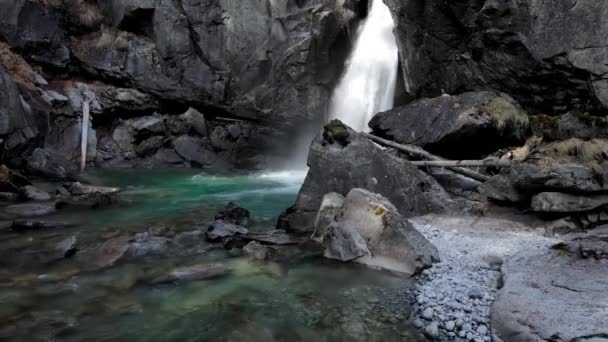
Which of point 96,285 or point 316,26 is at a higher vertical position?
point 316,26

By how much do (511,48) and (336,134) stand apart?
6.96m

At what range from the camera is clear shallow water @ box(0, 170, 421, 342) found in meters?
5.06

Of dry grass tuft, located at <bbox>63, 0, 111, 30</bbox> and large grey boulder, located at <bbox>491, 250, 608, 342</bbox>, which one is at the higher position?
dry grass tuft, located at <bbox>63, 0, 111, 30</bbox>

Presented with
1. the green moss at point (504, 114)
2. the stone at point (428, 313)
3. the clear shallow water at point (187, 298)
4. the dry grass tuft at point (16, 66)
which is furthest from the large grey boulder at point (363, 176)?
the dry grass tuft at point (16, 66)

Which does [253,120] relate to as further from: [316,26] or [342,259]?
[342,259]

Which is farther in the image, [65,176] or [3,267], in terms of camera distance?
[65,176]

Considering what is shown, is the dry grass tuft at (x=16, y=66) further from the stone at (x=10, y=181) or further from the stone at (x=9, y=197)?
the stone at (x=9, y=197)

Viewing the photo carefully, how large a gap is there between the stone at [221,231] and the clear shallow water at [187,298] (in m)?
0.25

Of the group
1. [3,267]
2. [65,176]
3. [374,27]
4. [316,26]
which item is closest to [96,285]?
[3,267]

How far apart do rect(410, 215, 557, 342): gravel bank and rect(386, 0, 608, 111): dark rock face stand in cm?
569

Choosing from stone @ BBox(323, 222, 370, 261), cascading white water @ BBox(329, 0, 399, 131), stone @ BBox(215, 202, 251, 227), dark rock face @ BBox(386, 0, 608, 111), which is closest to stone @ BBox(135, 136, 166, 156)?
cascading white water @ BBox(329, 0, 399, 131)

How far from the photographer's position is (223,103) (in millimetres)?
22969

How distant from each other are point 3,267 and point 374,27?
19.0 metres

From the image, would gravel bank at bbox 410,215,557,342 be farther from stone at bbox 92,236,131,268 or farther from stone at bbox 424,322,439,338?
stone at bbox 92,236,131,268
